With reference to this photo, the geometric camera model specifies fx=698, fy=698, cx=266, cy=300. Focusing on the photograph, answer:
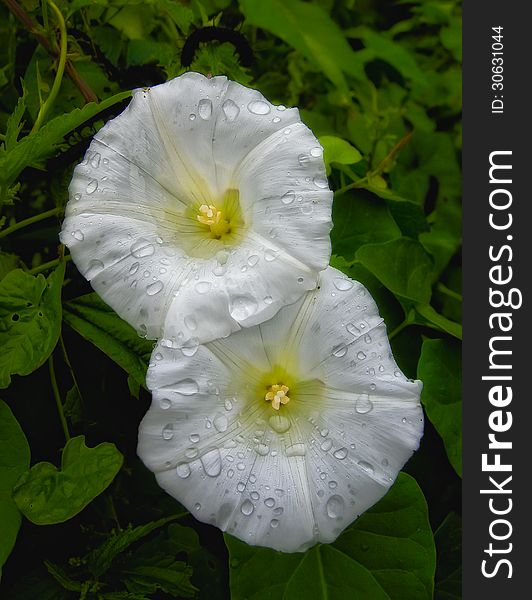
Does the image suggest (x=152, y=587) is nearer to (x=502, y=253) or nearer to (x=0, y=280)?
(x=0, y=280)

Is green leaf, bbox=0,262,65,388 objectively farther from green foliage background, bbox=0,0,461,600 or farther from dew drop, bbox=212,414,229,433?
dew drop, bbox=212,414,229,433

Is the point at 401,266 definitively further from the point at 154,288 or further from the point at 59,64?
the point at 59,64

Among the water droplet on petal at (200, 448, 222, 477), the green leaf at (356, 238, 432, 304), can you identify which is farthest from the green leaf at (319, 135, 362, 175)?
the water droplet on petal at (200, 448, 222, 477)

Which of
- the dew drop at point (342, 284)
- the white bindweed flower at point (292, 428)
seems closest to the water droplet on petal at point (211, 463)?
the white bindweed flower at point (292, 428)

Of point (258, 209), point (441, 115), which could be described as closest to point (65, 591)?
point (258, 209)

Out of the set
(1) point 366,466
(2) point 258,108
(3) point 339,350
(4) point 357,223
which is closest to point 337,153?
(4) point 357,223

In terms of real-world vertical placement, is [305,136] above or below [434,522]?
above
